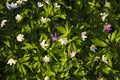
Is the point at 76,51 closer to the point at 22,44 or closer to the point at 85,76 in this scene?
the point at 85,76

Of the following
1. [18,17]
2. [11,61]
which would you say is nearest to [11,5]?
[18,17]

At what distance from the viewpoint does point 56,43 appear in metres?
4.58

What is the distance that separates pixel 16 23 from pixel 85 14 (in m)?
0.90

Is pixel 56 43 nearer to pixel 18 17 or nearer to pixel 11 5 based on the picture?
pixel 18 17

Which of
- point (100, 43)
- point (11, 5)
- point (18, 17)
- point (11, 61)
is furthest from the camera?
point (11, 5)

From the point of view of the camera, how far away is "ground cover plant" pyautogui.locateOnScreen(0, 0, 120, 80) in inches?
178

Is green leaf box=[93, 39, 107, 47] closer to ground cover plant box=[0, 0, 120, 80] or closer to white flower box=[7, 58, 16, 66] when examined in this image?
ground cover plant box=[0, 0, 120, 80]

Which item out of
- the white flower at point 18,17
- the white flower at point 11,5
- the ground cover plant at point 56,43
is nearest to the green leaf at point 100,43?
the ground cover plant at point 56,43

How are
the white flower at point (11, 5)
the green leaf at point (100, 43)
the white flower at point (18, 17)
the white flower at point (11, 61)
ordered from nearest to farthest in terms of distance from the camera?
the white flower at point (11, 61), the green leaf at point (100, 43), the white flower at point (18, 17), the white flower at point (11, 5)

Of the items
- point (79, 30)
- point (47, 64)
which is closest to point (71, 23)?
point (79, 30)

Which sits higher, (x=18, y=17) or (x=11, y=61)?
(x=18, y=17)

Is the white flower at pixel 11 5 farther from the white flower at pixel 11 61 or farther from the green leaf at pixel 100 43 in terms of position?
the green leaf at pixel 100 43

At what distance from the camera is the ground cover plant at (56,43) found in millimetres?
4520

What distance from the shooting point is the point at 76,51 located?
4551 mm
